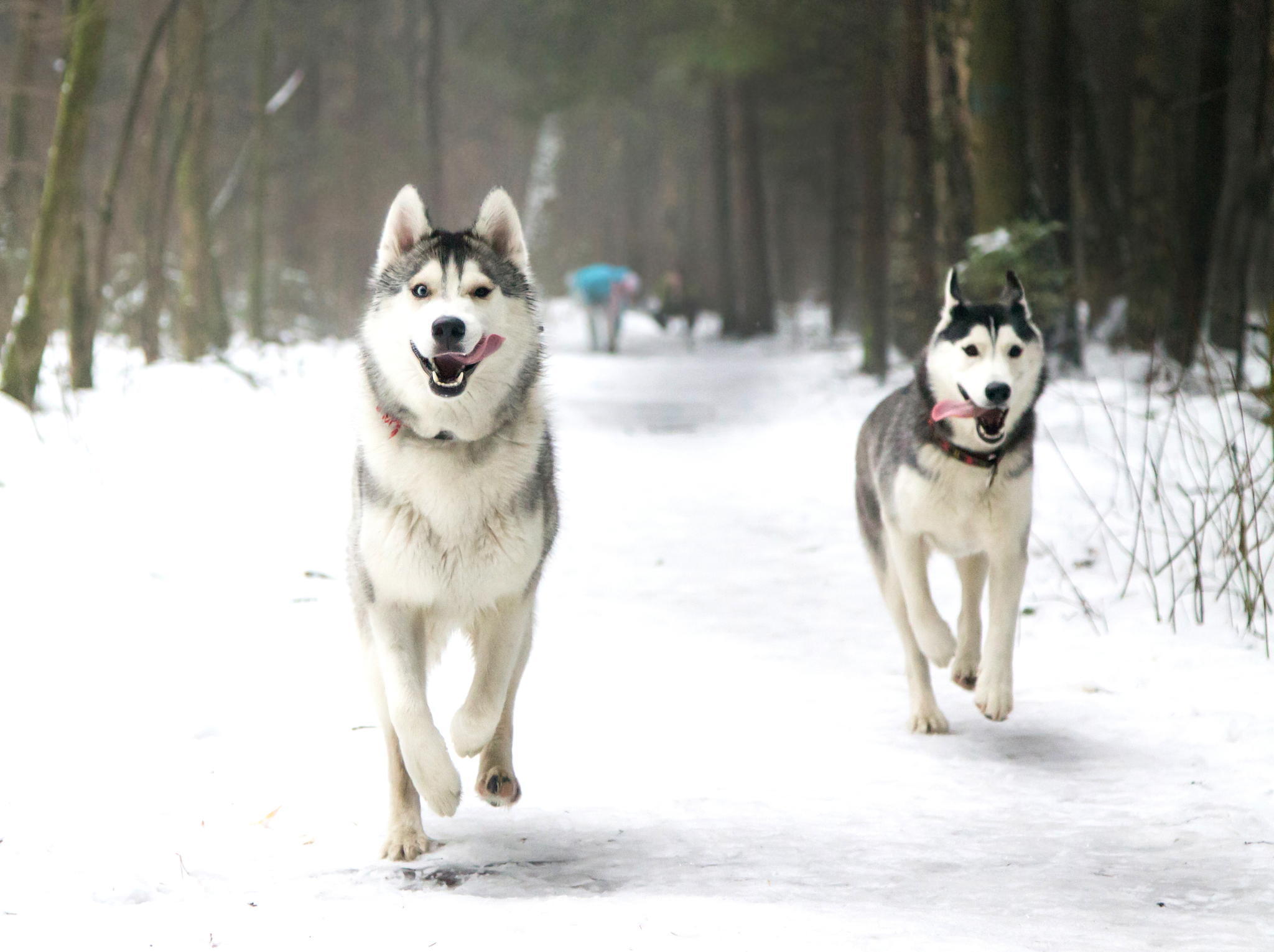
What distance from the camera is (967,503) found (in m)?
5.18

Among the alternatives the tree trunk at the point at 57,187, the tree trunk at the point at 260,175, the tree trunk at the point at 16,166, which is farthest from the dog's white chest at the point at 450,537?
the tree trunk at the point at 260,175

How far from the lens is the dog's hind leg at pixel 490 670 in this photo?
384 centimetres

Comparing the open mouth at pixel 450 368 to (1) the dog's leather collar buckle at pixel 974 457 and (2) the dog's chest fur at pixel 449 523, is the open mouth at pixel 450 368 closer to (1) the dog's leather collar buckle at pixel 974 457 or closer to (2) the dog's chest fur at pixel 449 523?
(2) the dog's chest fur at pixel 449 523

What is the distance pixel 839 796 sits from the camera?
4.48 m

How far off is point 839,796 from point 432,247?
7.56 ft

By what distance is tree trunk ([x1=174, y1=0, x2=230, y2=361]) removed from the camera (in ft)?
53.3

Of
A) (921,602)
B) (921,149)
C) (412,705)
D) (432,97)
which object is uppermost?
(432,97)

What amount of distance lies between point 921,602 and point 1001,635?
0.36 metres

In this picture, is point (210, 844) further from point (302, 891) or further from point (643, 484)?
point (643, 484)

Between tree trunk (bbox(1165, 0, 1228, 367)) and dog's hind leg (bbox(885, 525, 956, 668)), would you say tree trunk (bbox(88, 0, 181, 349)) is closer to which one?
dog's hind leg (bbox(885, 525, 956, 668))

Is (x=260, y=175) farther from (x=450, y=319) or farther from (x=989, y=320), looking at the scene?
(x=450, y=319)

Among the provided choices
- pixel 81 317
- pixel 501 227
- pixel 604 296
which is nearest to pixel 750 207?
pixel 604 296

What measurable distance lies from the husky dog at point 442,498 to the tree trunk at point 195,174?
1270 cm

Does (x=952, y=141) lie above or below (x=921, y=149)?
below
